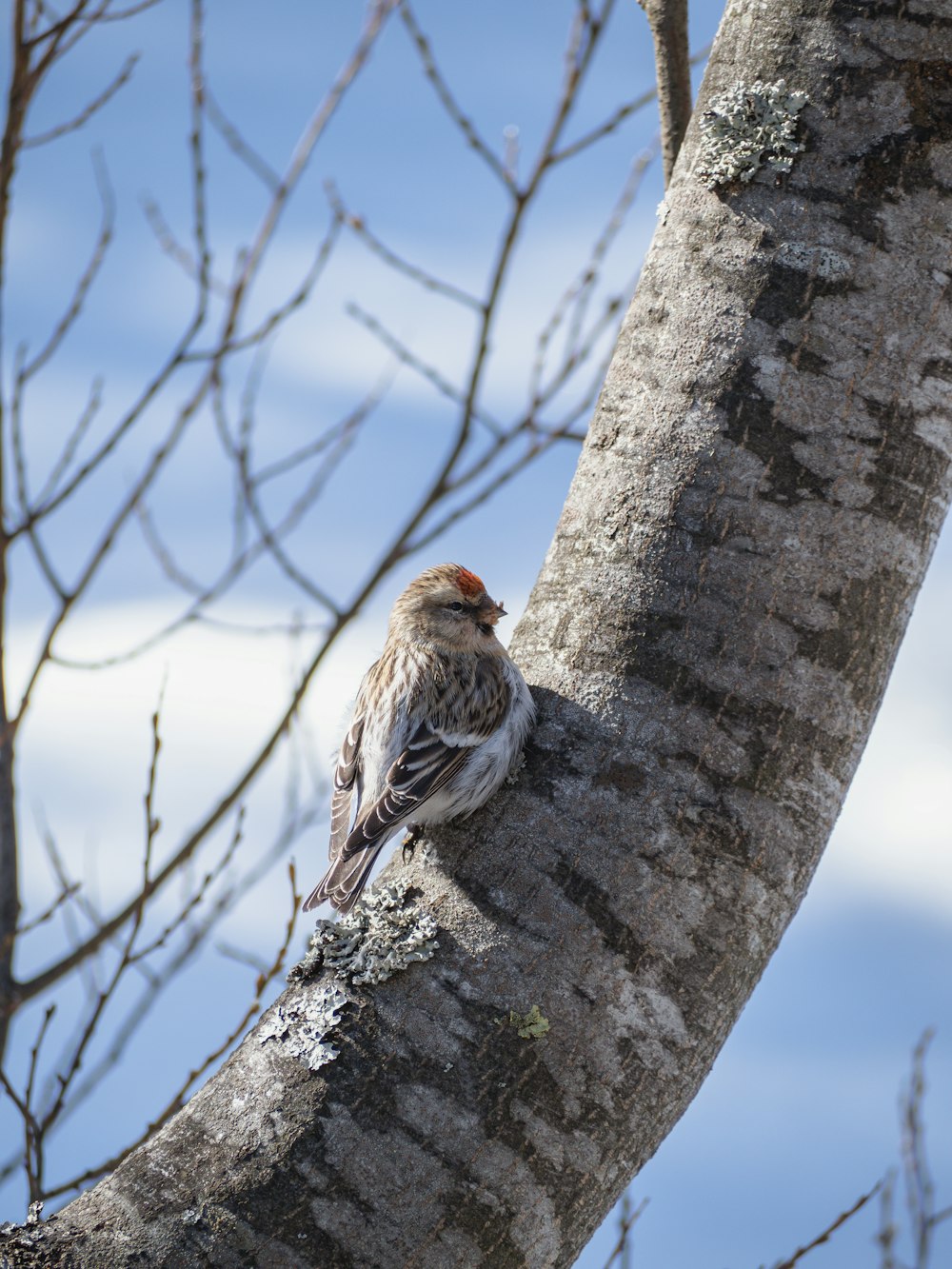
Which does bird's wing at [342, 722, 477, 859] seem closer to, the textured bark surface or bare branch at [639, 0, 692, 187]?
the textured bark surface

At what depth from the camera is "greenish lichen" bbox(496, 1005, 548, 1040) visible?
8.08ft

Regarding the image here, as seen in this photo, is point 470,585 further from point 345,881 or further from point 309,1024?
point 309,1024

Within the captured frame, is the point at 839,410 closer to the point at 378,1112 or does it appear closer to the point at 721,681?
the point at 721,681

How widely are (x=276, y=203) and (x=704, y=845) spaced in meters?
3.71

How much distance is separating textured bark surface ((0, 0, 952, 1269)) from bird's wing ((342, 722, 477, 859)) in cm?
35

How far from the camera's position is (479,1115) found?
2.41m

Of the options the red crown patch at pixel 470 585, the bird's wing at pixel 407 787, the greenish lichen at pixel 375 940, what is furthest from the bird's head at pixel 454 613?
the greenish lichen at pixel 375 940

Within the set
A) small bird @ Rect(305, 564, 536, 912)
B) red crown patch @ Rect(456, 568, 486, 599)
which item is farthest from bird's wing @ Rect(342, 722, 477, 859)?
red crown patch @ Rect(456, 568, 486, 599)

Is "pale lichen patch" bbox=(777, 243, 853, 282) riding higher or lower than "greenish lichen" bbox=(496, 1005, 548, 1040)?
higher

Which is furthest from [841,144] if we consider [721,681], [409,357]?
[409,357]

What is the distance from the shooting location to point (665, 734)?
8.89ft

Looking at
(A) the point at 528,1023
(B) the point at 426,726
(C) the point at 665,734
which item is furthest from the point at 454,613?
(A) the point at 528,1023

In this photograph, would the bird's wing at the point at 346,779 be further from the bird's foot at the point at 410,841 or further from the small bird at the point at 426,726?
the bird's foot at the point at 410,841

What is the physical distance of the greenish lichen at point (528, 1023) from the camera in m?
2.46
